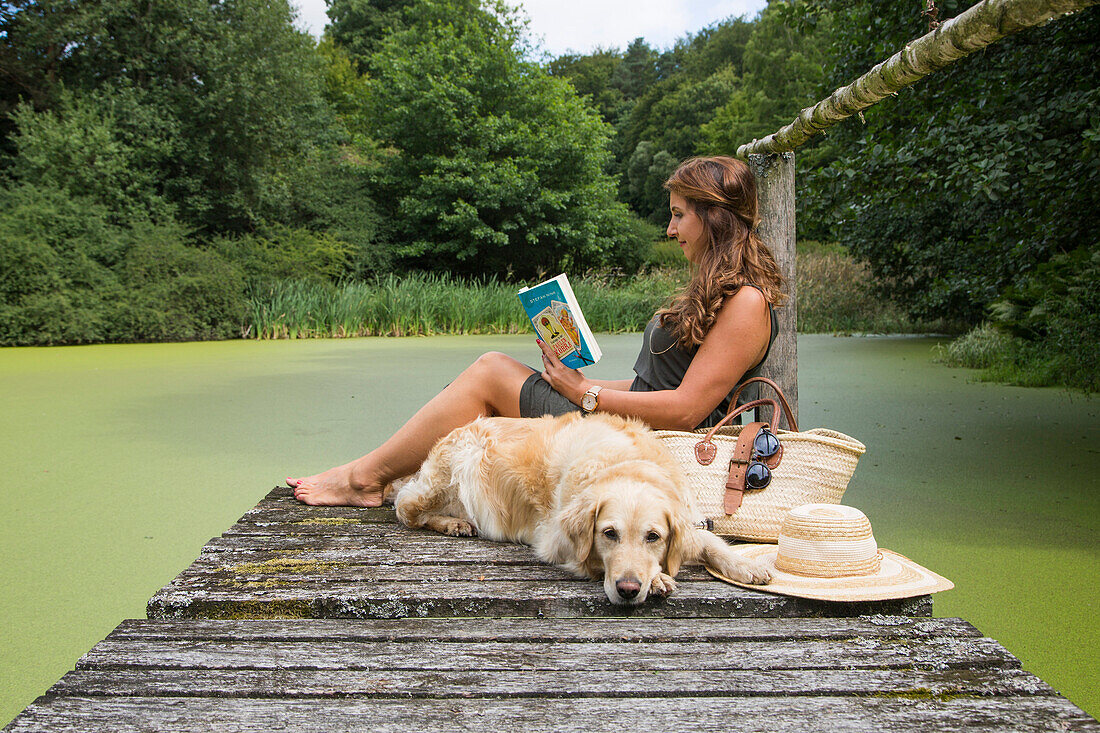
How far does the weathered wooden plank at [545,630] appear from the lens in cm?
153

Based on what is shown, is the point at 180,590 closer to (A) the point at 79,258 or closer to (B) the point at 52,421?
(B) the point at 52,421

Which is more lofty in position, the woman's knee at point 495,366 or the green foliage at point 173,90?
the green foliage at point 173,90

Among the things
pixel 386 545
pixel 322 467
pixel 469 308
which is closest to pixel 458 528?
pixel 386 545

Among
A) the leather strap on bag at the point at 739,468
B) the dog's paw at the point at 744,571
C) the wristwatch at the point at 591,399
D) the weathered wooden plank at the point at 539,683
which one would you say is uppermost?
the wristwatch at the point at 591,399

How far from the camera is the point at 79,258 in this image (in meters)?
12.4

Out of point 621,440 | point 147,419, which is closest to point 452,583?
point 621,440

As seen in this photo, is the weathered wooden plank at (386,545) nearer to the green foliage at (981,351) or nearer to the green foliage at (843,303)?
the green foliage at (981,351)

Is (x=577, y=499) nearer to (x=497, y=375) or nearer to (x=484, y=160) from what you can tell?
(x=497, y=375)

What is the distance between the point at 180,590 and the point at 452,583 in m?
0.61

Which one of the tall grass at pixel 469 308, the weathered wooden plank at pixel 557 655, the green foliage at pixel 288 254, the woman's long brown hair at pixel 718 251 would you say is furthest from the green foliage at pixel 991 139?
the green foliage at pixel 288 254

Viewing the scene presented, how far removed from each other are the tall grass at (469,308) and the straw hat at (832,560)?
1129cm

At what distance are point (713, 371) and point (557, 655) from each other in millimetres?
1143

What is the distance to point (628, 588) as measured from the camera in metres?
1.67

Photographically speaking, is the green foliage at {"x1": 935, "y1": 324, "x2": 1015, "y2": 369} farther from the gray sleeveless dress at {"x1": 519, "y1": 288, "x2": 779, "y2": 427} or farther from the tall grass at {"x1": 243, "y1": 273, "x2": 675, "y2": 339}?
the gray sleeveless dress at {"x1": 519, "y1": 288, "x2": 779, "y2": 427}
